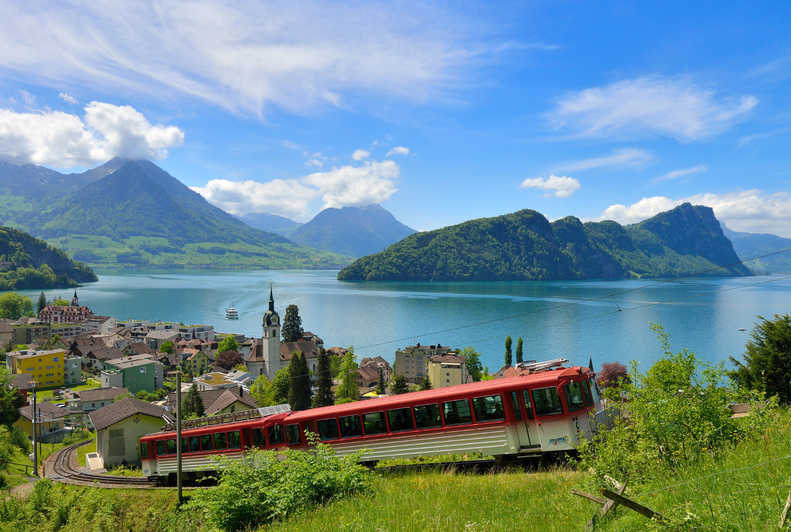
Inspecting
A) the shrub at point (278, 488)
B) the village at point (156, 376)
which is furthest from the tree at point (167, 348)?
the shrub at point (278, 488)

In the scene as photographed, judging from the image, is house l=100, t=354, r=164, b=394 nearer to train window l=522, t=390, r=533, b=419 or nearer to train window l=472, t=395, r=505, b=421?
train window l=472, t=395, r=505, b=421

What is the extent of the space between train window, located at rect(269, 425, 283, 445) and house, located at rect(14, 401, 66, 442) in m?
35.6

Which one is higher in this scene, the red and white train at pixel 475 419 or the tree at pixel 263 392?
the red and white train at pixel 475 419

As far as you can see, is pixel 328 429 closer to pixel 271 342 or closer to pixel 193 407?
pixel 193 407

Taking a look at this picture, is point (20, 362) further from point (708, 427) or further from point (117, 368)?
point (708, 427)

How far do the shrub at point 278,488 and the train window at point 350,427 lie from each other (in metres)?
3.40

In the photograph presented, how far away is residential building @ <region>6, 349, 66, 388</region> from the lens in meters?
57.9

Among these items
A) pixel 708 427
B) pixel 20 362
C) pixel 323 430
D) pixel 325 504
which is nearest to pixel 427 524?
pixel 325 504

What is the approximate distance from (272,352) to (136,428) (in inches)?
1525

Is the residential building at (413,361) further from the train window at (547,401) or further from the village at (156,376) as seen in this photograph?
the train window at (547,401)

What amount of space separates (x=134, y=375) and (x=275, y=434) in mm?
52162

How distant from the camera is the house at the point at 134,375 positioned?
56281 millimetres

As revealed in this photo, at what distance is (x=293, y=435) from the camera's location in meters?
A: 15.5

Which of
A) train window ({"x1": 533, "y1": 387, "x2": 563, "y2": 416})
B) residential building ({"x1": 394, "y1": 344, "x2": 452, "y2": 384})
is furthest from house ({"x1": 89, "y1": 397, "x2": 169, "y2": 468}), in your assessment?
residential building ({"x1": 394, "y1": 344, "x2": 452, "y2": 384})
